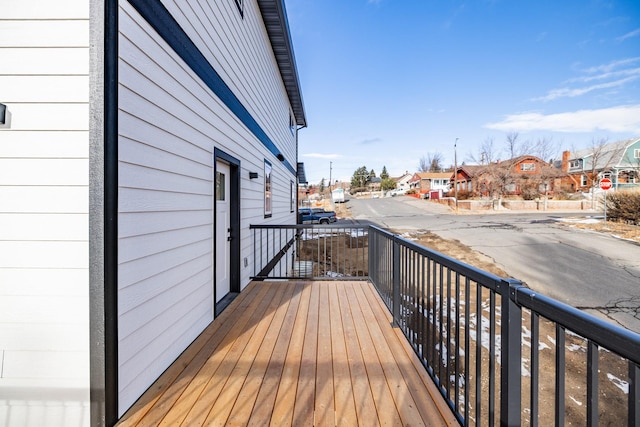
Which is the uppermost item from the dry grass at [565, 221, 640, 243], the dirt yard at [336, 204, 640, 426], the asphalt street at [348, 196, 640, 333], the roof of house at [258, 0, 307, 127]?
the roof of house at [258, 0, 307, 127]

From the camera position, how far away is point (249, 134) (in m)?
4.59

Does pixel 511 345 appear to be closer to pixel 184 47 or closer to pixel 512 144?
pixel 184 47

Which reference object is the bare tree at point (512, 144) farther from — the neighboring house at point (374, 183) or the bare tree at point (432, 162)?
the neighboring house at point (374, 183)

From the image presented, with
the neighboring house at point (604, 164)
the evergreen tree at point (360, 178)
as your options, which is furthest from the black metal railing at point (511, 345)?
the evergreen tree at point (360, 178)

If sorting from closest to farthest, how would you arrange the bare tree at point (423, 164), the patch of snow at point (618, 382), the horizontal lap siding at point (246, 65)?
the horizontal lap siding at point (246, 65) < the patch of snow at point (618, 382) < the bare tree at point (423, 164)

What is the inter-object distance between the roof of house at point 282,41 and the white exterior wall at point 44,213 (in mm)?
4491

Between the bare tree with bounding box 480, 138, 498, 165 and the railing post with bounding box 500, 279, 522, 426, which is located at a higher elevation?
the bare tree with bounding box 480, 138, 498, 165

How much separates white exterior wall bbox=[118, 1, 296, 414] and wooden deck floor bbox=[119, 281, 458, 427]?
0.79ft

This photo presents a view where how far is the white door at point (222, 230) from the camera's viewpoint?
3.53m

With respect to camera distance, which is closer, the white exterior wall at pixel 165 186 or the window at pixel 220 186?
the white exterior wall at pixel 165 186

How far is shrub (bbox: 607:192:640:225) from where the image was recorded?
13156 millimetres

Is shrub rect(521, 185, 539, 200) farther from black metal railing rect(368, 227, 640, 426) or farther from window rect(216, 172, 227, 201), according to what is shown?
window rect(216, 172, 227, 201)

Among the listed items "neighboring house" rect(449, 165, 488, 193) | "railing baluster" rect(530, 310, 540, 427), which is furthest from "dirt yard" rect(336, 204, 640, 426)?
"neighboring house" rect(449, 165, 488, 193)

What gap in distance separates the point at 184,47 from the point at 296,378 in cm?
285
